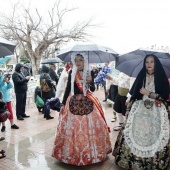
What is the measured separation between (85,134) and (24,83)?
322 cm

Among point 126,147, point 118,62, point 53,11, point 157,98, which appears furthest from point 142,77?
point 53,11

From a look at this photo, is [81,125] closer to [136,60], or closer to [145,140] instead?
[145,140]

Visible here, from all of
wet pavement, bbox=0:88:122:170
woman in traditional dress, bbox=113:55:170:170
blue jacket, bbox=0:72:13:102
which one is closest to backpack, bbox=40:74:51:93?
wet pavement, bbox=0:88:122:170

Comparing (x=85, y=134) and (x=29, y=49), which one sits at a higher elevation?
(x=29, y=49)

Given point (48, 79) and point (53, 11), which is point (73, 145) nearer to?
point (48, 79)

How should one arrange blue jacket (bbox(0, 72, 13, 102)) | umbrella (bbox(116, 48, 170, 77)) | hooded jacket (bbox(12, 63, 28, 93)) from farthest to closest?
hooded jacket (bbox(12, 63, 28, 93))
blue jacket (bbox(0, 72, 13, 102))
umbrella (bbox(116, 48, 170, 77))

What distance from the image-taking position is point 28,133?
4.98m

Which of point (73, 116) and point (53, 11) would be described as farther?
point (53, 11)

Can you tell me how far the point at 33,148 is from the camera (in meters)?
4.06

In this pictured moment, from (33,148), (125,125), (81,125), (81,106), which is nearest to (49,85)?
(33,148)

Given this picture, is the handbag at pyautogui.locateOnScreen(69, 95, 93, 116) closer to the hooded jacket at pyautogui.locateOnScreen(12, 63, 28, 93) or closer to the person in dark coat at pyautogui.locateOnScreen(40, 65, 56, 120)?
the hooded jacket at pyautogui.locateOnScreen(12, 63, 28, 93)

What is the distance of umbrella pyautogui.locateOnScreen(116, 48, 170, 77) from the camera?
3163mm

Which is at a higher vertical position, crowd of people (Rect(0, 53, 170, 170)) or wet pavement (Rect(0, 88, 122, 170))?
crowd of people (Rect(0, 53, 170, 170))

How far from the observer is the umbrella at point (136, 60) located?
3163 millimetres
